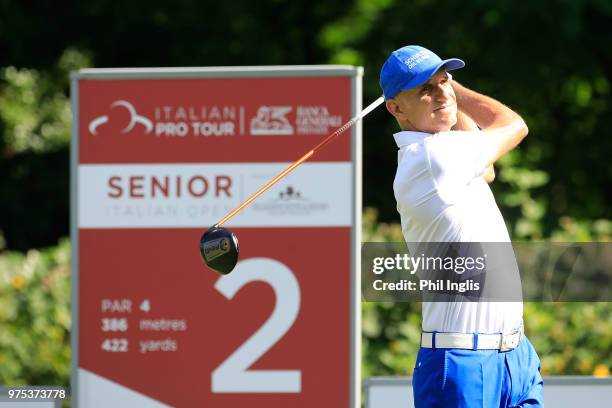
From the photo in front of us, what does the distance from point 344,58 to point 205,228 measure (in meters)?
6.47

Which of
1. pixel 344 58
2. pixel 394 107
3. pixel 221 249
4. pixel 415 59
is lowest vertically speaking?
pixel 221 249

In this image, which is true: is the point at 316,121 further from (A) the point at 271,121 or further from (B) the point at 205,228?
(B) the point at 205,228

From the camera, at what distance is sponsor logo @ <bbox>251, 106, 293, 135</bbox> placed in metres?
5.30

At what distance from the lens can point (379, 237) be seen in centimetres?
712

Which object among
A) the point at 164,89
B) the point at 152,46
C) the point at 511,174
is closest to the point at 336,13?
Answer: the point at 152,46

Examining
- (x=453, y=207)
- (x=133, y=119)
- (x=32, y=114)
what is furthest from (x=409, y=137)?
(x=32, y=114)

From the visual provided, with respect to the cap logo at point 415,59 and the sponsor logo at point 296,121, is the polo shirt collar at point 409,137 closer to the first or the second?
the cap logo at point 415,59

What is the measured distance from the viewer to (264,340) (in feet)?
17.4

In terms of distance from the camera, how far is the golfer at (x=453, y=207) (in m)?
3.76

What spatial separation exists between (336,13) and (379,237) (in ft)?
18.2

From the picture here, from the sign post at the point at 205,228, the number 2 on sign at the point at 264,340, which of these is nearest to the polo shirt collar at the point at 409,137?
the sign post at the point at 205,228

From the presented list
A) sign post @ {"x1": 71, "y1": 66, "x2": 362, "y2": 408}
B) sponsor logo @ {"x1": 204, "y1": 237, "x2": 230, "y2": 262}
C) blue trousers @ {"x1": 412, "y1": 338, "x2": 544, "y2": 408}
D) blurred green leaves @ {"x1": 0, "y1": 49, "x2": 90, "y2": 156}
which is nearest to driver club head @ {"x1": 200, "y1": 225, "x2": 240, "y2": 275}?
sponsor logo @ {"x1": 204, "y1": 237, "x2": 230, "y2": 262}

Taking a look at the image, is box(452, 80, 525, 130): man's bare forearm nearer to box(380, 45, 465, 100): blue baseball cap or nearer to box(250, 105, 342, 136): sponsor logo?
box(380, 45, 465, 100): blue baseball cap

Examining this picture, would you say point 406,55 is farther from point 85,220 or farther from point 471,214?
point 85,220
